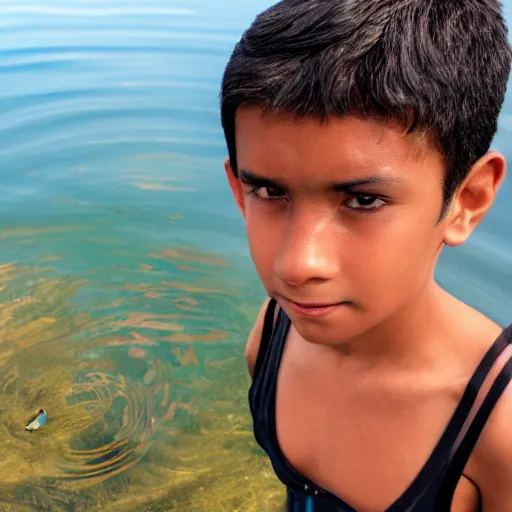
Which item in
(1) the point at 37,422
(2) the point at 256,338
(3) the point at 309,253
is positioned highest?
(3) the point at 309,253

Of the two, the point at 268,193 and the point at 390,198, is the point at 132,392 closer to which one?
the point at 268,193

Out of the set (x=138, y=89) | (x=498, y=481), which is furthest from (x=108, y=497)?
(x=138, y=89)

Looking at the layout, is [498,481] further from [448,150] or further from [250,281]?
[250,281]

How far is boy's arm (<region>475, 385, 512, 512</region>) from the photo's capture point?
3.70ft

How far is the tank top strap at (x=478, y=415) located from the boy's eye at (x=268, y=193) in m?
0.53

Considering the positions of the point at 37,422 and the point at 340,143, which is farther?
the point at 37,422

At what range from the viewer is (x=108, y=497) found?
7.32 ft

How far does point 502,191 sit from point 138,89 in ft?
10.3

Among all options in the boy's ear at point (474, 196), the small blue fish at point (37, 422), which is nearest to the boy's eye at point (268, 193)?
the boy's ear at point (474, 196)

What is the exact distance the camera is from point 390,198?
0.98 meters

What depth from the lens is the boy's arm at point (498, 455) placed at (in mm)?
1128

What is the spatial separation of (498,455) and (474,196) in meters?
0.48

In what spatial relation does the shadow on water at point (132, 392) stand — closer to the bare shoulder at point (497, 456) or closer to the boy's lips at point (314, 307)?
the bare shoulder at point (497, 456)

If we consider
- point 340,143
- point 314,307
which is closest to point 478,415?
point 314,307
